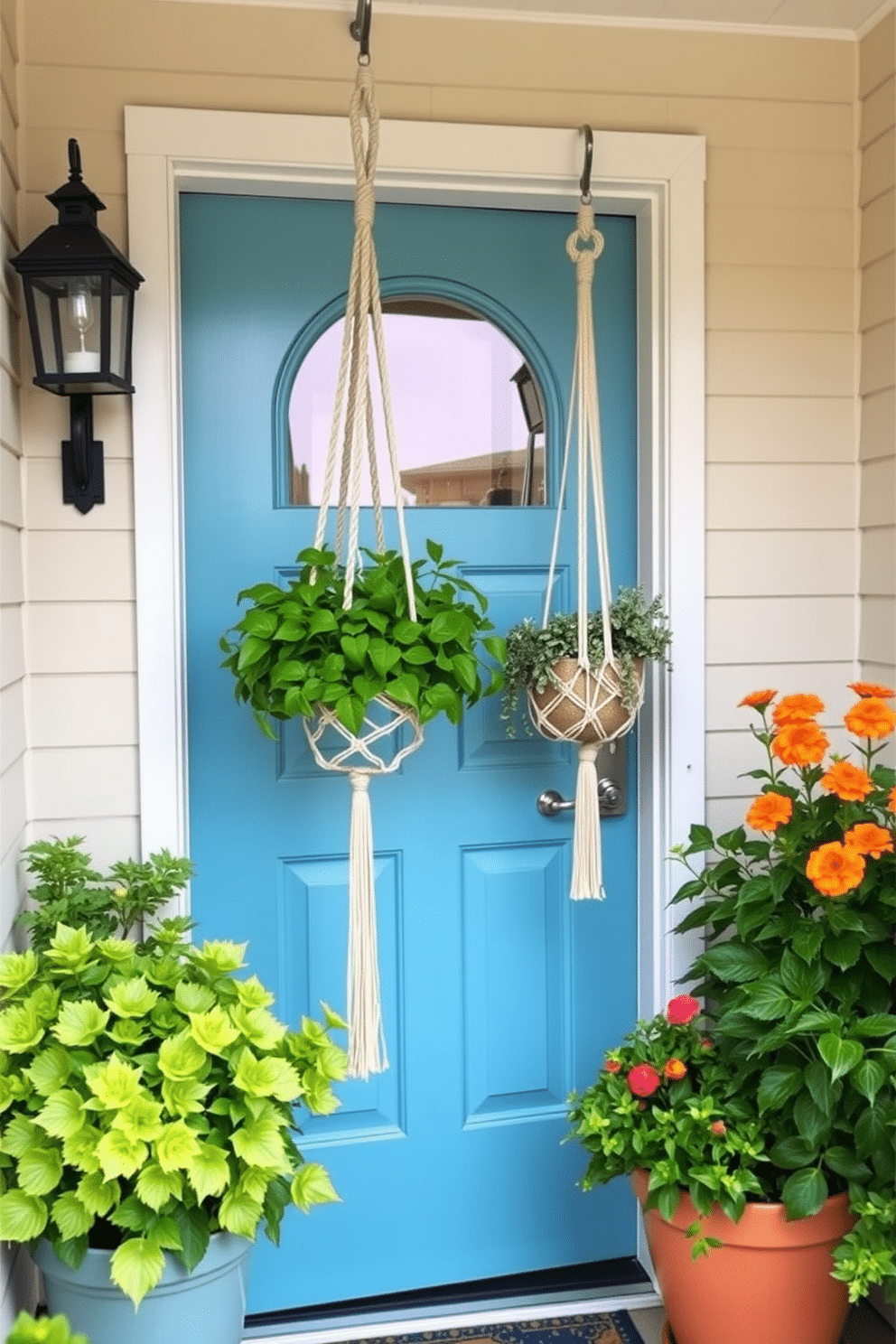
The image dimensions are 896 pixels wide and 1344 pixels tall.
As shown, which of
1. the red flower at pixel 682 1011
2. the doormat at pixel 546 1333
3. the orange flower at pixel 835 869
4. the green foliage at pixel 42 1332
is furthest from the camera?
the doormat at pixel 546 1333

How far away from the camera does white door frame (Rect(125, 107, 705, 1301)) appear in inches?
81.2

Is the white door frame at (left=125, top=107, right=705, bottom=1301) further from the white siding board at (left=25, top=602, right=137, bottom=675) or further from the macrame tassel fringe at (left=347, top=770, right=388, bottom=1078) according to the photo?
the macrame tassel fringe at (left=347, top=770, right=388, bottom=1078)

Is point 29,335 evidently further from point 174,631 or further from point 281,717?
point 281,717

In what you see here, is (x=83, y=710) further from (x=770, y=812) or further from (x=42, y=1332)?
(x=42, y=1332)

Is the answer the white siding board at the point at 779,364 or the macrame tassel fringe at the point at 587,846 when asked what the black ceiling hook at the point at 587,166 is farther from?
the macrame tassel fringe at the point at 587,846

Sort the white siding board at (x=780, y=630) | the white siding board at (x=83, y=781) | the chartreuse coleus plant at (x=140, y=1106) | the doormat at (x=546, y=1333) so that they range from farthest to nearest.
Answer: the white siding board at (x=780, y=630) < the doormat at (x=546, y=1333) < the white siding board at (x=83, y=781) < the chartreuse coleus plant at (x=140, y=1106)

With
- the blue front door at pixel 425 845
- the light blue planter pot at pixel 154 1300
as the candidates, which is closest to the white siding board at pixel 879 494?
the blue front door at pixel 425 845

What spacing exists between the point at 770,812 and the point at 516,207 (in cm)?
121

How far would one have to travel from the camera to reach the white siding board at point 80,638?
2080mm

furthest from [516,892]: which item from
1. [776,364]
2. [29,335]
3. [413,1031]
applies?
[29,335]

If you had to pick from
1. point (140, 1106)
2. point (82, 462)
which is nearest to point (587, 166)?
point (82, 462)

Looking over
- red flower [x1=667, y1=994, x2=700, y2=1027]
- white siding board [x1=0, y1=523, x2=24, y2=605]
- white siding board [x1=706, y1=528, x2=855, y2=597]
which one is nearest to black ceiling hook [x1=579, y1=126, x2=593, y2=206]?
white siding board [x1=706, y1=528, x2=855, y2=597]

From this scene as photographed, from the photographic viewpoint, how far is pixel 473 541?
2295mm

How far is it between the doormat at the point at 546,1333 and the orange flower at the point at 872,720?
119 centimetres
